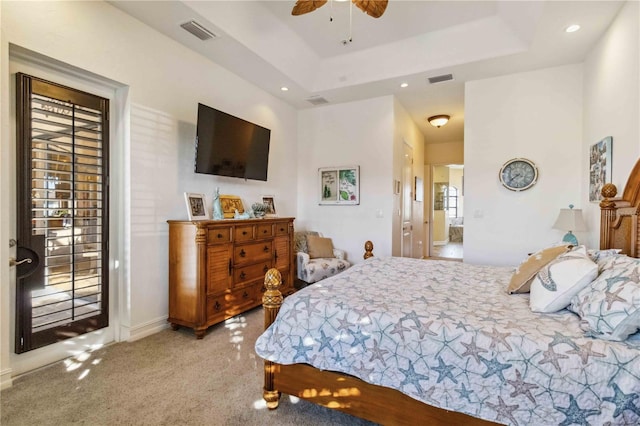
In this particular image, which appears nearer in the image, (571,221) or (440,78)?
(571,221)

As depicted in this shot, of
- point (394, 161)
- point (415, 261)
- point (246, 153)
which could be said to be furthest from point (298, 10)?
point (394, 161)

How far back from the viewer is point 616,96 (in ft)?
8.73

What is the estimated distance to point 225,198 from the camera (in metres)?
3.73

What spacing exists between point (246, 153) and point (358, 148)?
1897 mm

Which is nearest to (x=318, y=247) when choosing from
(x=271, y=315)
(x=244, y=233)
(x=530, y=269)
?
(x=244, y=233)

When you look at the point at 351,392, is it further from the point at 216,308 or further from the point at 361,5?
the point at 361,5

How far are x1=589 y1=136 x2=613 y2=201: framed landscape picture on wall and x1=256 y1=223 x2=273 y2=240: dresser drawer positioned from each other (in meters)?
3.45

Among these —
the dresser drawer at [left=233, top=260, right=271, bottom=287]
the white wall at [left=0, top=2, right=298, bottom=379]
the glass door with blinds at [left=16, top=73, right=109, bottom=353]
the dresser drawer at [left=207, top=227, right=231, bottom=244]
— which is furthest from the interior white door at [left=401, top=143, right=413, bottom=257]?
the glass door with blinds at [left=16, top=73, right=109, bottom=353]

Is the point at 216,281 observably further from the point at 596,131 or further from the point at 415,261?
the point at 596,131

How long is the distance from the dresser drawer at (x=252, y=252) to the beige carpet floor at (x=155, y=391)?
0.89 metres

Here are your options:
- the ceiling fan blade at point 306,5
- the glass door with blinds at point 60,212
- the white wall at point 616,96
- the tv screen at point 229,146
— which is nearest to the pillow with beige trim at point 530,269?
Answer: the white wall at point 616,96

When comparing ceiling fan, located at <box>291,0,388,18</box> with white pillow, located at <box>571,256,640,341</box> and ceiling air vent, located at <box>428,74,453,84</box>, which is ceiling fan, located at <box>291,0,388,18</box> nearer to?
ceiling air vent, located at <box>428,74,453,84</box>

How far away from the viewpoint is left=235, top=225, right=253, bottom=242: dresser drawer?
3.25 m

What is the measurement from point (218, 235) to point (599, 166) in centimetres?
384
